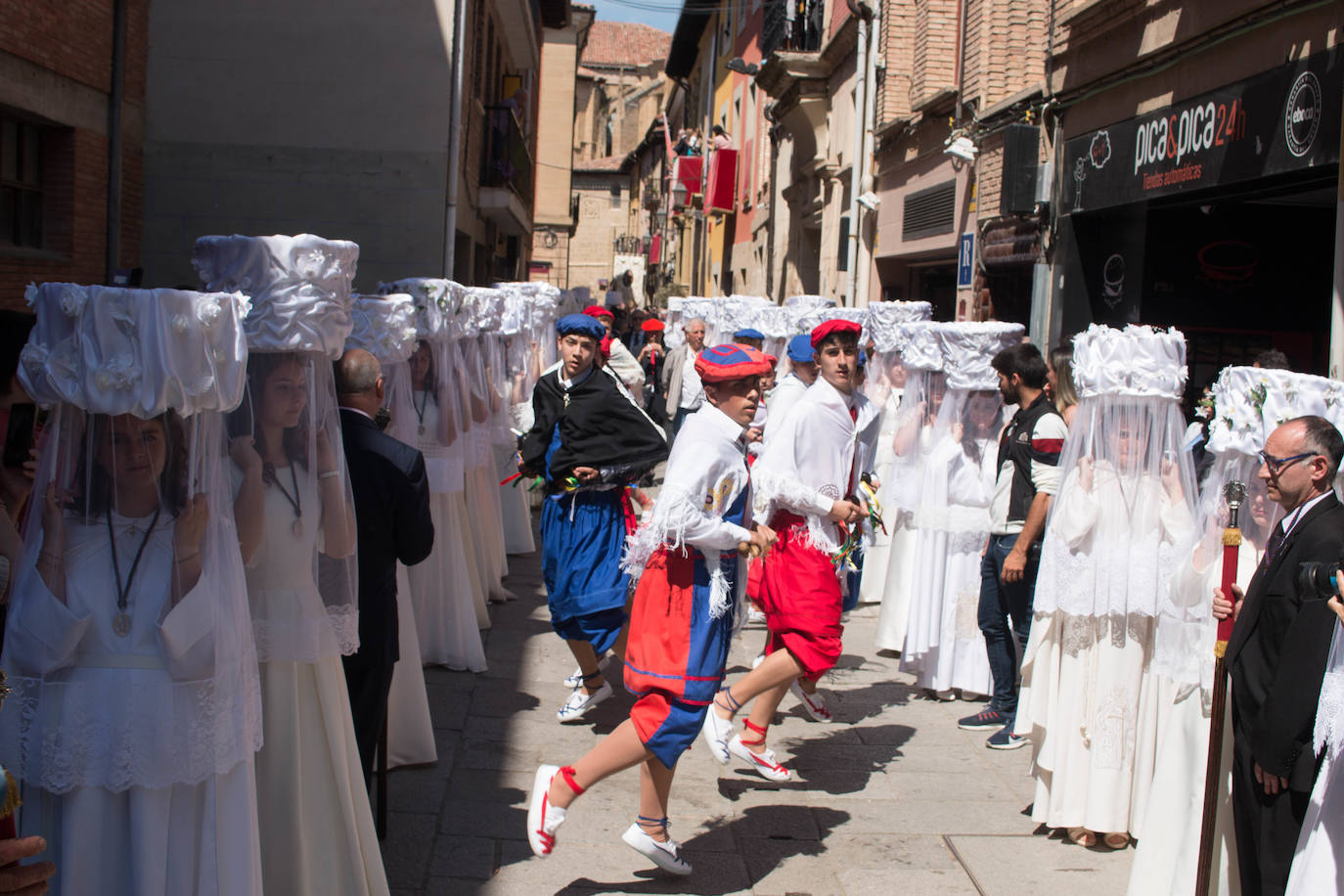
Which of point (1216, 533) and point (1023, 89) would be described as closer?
point (1216, 533)

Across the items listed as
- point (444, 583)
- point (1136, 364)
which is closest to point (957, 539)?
point (1136, 364)

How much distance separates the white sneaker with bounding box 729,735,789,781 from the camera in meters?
5.75

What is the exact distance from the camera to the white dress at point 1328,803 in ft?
10.8

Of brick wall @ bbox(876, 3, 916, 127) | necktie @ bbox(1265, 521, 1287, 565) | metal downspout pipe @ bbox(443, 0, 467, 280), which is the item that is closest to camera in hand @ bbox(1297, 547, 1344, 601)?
necktie @ bbox(1265, 521, 1287, 565)

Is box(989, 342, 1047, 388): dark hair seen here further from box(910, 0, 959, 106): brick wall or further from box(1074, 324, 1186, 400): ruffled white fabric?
box(910, 0, 959, 106): brick wall

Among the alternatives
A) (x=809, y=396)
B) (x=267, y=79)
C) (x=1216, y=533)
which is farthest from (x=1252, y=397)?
(x=267, y=79)

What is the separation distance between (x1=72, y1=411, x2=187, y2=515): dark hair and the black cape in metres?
3.43

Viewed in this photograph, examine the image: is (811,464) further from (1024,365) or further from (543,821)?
(543,821)

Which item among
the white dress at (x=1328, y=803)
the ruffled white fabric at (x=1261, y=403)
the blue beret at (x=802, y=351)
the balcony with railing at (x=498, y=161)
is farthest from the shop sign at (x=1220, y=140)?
the balcony with railing at (x=498, y=161)

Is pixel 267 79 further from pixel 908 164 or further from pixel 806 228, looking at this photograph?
pixel 806 228

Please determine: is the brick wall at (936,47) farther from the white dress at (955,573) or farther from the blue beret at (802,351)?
the white dress at (955,573)

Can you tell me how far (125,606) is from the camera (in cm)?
317

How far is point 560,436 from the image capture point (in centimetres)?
671

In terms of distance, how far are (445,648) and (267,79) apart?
375 inches
